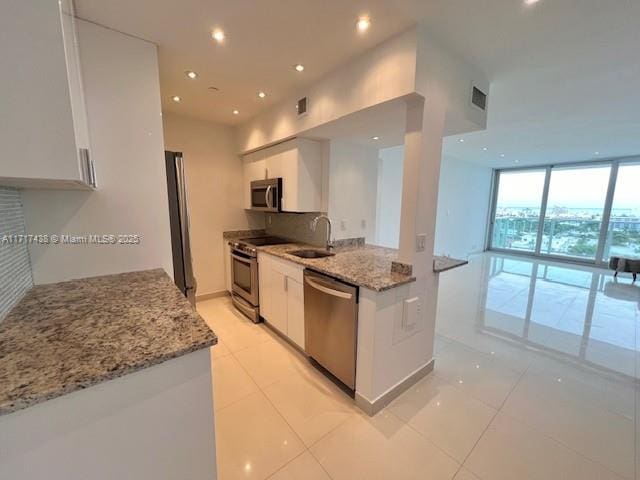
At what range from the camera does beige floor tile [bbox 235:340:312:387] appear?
218cm

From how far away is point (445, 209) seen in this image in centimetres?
620

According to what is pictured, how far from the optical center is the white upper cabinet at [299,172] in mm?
2764

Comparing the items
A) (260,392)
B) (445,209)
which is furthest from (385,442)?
(445,209)

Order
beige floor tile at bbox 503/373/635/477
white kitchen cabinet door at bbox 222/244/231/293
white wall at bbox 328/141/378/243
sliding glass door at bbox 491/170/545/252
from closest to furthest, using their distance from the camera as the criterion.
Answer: beige floor tile at bbox 503/373/635/477, white wall at bbox 328/141/378/243, white kitchen cabinet door at bbox 222/244/231/293, sliding glass door at bbox 491/170/545/252

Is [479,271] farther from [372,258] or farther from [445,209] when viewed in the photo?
[372,258]

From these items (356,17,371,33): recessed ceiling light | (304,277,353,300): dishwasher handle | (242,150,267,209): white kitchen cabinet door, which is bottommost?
(304,277,353,300): dishwasher handle

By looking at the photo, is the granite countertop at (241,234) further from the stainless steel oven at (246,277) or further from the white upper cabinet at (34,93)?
the white upper cabinet at (34,93)

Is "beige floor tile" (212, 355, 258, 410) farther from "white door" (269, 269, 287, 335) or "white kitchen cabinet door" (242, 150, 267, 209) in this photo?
"white kitchen cabinet door" (242, 150, 267, 209)

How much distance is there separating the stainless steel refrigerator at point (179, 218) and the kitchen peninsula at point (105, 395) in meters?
1.03

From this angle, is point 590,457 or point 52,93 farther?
point 590,457

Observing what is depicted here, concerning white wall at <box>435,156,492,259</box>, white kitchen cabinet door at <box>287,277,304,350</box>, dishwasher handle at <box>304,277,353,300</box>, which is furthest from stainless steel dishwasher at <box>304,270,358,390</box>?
white wall at <box>435,156,492,259</box>

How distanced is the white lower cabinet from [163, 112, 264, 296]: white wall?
1172mm

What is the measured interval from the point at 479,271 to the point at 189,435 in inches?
249

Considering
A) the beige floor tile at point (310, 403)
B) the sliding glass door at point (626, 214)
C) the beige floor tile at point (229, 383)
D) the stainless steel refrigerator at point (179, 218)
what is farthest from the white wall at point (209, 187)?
the sliding glass door at point (626, 214)
